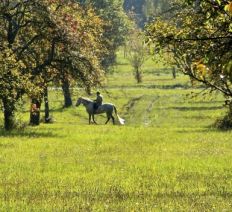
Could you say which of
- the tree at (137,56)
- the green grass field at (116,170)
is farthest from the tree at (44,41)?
the tree at (137,56)

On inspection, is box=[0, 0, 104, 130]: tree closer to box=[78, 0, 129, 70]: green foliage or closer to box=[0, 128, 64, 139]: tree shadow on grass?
box=[0, 128, 64, 139]: tree shadow on grass

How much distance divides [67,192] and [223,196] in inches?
174

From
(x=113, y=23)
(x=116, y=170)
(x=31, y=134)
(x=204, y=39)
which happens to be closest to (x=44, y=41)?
(x=31, y=134)

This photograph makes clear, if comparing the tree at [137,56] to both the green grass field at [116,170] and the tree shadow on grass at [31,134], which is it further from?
the green grass field at [116,170]

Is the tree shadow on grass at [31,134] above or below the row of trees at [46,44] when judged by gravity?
below

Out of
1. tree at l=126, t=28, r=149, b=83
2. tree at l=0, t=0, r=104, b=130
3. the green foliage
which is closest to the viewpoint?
tree at l=0, t=0, r=104, b=130

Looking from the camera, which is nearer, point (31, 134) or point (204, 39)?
point (204, 39)

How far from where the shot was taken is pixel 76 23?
4334 centimetres

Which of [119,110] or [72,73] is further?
[119,110]

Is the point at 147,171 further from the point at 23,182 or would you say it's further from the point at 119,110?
the point at 119,110

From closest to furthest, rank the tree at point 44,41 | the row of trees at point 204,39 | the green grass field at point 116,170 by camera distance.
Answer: the row of trees at point 204,39 < the green grass field at point 116,170 < the tree at point 44,41

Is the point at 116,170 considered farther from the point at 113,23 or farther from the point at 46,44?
the point at 113,23

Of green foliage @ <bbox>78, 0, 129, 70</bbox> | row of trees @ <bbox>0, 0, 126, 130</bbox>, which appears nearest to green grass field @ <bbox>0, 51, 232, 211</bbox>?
row of trees @ <bbox>0, 0, 126, 130</bbox>

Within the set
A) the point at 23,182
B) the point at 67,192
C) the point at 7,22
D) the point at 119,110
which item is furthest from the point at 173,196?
the point at 119,110
